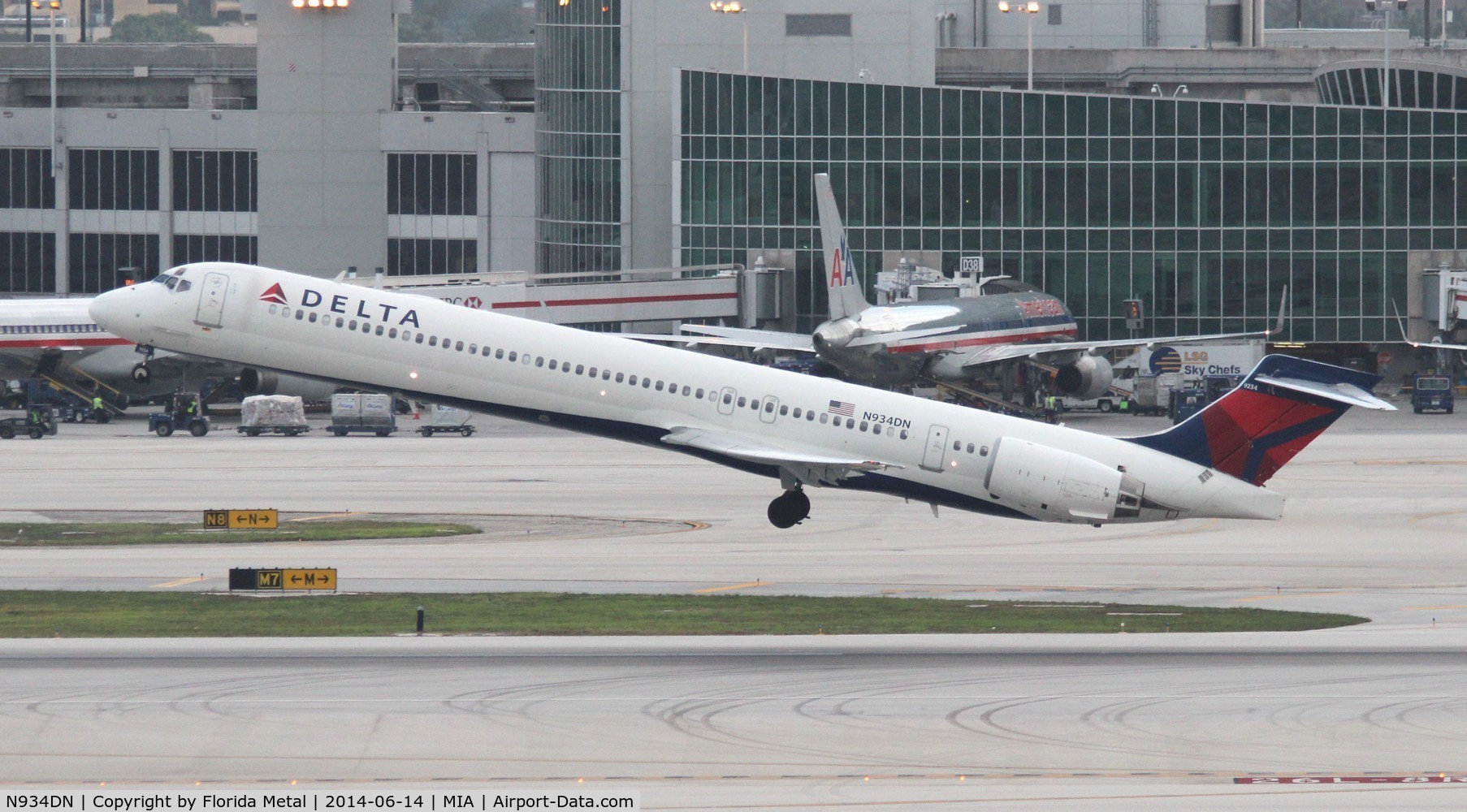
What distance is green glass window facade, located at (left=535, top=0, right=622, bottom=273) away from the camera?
101938 mm

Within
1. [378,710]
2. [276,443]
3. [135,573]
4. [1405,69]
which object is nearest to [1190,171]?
[1405,69]

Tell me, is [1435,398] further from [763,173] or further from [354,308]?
[354,308]

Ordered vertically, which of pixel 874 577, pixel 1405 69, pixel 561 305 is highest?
pixel 1405 69

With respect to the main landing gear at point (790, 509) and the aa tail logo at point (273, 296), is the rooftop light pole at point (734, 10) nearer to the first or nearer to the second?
the main landing gear at point (790, 509)

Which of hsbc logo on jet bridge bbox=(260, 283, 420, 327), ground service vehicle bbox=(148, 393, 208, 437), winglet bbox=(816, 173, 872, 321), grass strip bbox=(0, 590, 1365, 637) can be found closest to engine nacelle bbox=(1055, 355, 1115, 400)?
winglet bbox=(816, 173, 872, 321)

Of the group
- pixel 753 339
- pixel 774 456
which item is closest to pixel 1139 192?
pixel 753 339

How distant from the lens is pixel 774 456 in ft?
147

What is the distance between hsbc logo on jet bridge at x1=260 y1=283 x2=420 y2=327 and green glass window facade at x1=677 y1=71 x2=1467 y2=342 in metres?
52.6

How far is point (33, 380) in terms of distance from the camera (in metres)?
76.3

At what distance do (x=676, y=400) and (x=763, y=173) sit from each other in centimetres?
5311

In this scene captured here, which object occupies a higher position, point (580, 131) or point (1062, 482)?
point (580, 131)

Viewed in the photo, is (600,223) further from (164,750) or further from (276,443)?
(164,750)

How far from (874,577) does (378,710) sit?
17197mm

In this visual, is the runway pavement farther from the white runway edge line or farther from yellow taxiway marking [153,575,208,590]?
the white runway edge line
